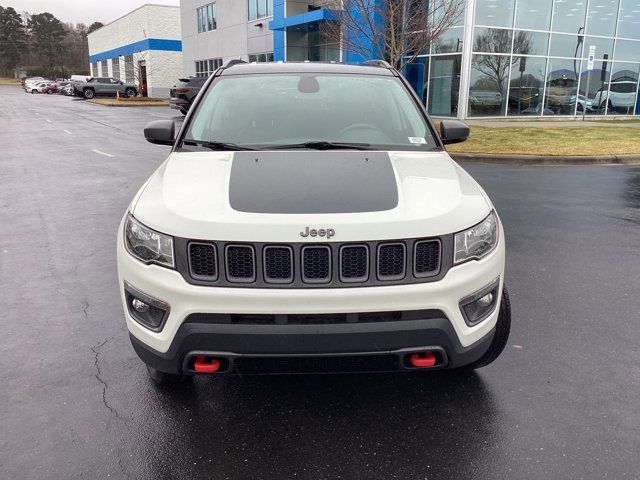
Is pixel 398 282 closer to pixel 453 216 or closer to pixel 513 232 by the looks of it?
pixel 453 216

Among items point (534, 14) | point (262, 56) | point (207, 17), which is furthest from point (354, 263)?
point (207, 17)

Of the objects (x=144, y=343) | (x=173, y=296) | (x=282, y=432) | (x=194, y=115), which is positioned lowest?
(x=282, y=432)

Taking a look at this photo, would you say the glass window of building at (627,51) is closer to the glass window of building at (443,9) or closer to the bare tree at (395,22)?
the glass window of building at (443,9)

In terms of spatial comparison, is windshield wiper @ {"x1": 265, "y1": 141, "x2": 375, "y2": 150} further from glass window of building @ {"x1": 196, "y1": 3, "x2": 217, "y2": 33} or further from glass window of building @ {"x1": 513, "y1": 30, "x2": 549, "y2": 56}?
glass window of building @ {"x1": 196, "y1": 3, "x2": 217, "y2": 33}

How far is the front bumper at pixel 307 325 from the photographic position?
2396 mm

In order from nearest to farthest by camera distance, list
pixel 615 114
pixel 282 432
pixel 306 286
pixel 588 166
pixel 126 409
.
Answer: pixel 306 286 → pixel 282 432 → pixel 126 409 → pixel 588 166 → pixel 615 114

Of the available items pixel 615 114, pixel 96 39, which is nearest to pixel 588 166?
pixel 615 114

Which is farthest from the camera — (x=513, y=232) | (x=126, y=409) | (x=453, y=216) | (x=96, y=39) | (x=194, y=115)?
(x=96, y=39)

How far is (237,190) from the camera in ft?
8.95

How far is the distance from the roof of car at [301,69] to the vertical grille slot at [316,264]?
221 cm

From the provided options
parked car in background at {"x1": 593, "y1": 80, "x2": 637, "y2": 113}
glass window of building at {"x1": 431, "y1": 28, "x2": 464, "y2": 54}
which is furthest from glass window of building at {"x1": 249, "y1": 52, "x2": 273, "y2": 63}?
parked car in background at {"x1": 593, "y1": 80, "x2": 637, "y2": 113}

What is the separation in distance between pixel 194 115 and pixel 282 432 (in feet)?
7.30

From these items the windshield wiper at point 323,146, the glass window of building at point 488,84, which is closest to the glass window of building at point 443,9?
the glass window of building at point 488,84

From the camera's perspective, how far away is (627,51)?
87.7ft
